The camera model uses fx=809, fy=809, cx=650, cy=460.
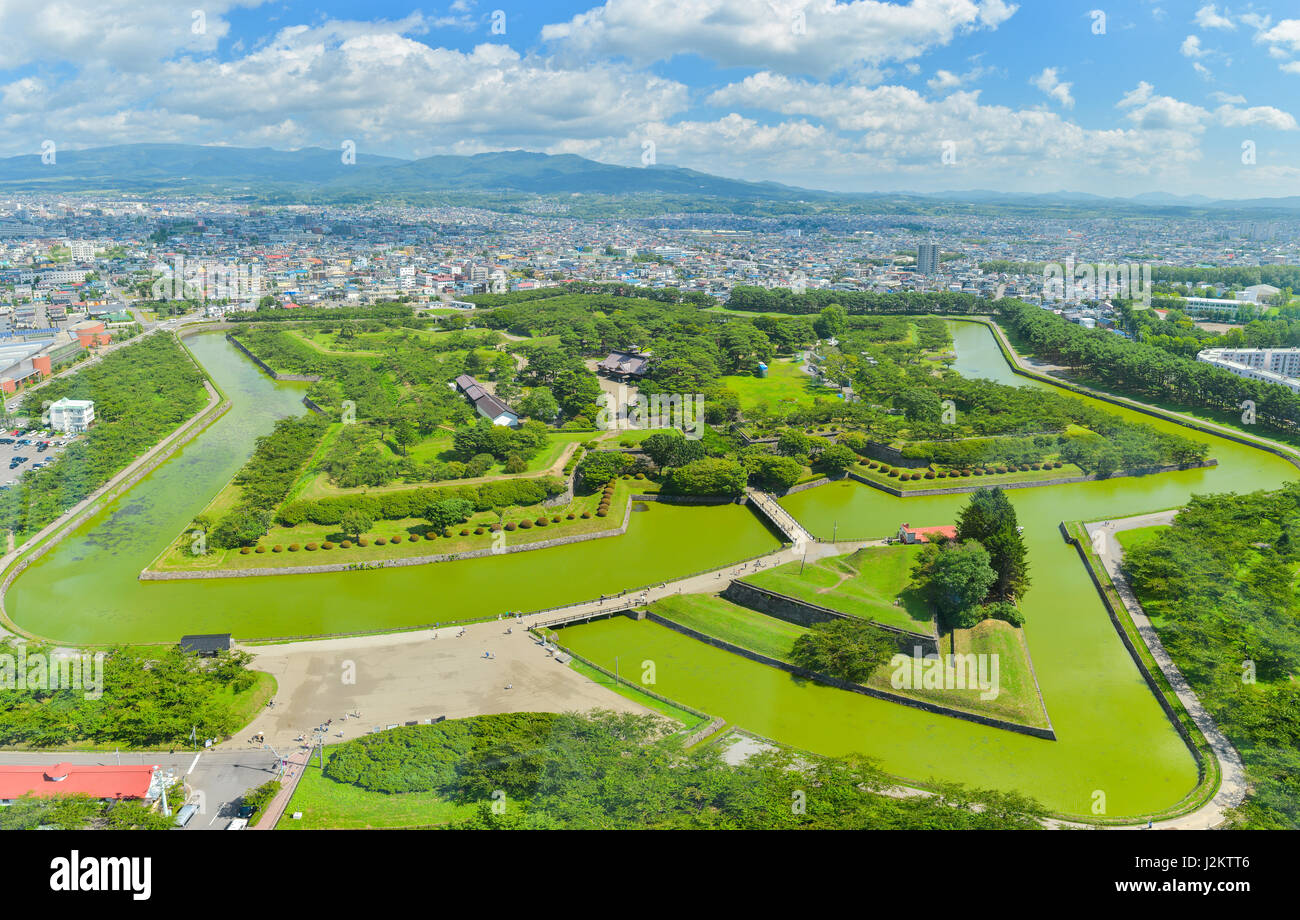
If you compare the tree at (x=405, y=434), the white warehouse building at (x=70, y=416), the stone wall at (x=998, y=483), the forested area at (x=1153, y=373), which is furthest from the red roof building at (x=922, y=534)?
the white warehouse building at (x=70, y=416)

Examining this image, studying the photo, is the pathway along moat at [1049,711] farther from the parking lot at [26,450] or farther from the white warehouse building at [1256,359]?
the white warehouse building at [1256,359]

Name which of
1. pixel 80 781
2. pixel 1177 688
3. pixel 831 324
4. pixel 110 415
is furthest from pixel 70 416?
pixel 831 324

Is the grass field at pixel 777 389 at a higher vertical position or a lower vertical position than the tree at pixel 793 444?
higher

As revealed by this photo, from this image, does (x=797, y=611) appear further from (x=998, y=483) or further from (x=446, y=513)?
(x=998, y=483)

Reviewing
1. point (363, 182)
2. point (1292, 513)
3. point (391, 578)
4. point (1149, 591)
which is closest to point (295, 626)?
point (391, 578)

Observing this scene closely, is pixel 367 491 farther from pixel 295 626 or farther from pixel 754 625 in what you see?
pixel 754 625
